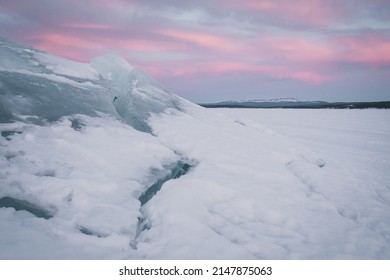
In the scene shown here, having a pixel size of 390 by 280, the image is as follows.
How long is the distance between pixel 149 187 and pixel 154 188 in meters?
0.18

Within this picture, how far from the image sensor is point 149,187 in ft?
13.5

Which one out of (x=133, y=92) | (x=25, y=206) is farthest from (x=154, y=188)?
(x=133, y=92)

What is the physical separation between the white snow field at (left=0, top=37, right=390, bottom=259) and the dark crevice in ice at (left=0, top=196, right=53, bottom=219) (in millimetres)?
15

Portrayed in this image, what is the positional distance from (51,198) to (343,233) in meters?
3.81

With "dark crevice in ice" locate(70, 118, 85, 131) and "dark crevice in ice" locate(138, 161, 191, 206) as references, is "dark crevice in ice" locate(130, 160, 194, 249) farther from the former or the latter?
"dark crevice in ice" locate(70, 118, 85, 131)

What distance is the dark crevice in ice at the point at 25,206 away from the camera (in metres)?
3.01

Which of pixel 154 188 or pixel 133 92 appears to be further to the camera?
pixel 133 92

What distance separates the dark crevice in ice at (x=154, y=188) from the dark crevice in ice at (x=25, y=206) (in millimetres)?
1030

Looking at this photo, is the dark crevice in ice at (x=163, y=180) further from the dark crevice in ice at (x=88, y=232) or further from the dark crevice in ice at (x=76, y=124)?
the dark crevice in ice at (x=76, y=124)

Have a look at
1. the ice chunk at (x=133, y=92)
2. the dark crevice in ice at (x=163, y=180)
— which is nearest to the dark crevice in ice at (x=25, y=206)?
the dark crevice in ice at (x=163, y=180)

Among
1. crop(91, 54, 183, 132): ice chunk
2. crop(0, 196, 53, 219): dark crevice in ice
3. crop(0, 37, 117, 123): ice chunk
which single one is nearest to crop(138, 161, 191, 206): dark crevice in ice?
crop(0, 196, 53, 219): dark crevice in ice

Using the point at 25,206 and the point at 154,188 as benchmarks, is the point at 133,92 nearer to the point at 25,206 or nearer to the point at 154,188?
the point at 154,188
